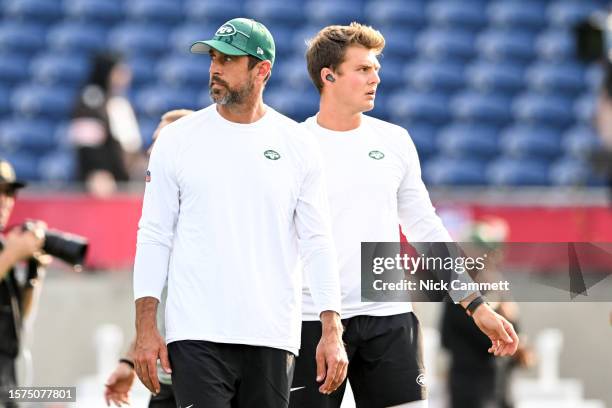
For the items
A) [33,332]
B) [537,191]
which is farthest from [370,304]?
[537,191]

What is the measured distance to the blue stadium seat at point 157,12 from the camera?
17.0m

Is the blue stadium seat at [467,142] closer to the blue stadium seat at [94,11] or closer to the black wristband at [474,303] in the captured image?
the blue stadium seat at [94,11]

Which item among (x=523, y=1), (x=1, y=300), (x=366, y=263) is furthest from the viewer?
(x=523, y=1)

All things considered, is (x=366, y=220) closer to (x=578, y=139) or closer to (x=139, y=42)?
(x=578, y=139)

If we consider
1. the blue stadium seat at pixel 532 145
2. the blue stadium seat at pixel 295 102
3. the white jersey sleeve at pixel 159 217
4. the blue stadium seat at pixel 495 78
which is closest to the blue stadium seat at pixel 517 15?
the blue stadium seat at pixel 495 78

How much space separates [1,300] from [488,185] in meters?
9.11

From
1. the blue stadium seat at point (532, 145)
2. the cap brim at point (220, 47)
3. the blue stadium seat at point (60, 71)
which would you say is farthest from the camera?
the blue stadium seat at point (60, 71)

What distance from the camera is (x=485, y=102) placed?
16.2m

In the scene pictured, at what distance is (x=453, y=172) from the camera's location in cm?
1539

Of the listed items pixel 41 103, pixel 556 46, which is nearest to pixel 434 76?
pixel 556 46

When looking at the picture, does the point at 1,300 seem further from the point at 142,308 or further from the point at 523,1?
the point at 523,1

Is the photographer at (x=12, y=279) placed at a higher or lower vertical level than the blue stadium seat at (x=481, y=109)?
lower

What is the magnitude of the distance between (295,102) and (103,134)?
12.3 feet

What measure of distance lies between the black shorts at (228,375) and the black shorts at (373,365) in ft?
2.27
